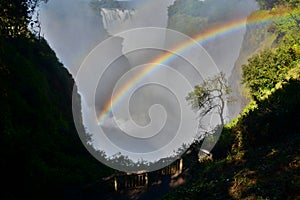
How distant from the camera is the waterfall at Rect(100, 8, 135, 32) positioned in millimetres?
110250

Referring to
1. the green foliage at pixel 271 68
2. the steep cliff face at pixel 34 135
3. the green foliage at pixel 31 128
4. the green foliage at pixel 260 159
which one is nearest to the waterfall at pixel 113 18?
the green foliage at pixel 31 128

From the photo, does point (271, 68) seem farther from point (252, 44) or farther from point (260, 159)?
point (252, 44)

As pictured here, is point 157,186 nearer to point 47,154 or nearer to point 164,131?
point 47,154

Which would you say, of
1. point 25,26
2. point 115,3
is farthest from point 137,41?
point 25,26

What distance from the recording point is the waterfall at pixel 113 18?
11025 cm

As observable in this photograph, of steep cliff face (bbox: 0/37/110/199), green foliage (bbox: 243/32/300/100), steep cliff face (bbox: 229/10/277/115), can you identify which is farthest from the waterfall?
green foliage (bbox: 243/32/300/100)

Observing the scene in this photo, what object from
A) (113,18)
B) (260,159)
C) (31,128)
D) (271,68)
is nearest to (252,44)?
(271,68)

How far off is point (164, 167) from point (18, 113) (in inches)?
332

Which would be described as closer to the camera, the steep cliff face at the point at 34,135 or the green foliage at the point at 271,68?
the steep cliff face at the point at 34,135

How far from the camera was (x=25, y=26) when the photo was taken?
21047 millimetres

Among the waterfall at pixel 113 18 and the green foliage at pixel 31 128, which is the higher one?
the waterfall at pixel 113 18

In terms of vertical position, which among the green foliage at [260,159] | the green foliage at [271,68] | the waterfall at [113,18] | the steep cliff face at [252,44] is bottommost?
the green foliage at [260,159]

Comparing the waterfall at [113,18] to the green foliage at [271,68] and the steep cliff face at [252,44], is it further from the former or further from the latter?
the green foliage at [271,68]

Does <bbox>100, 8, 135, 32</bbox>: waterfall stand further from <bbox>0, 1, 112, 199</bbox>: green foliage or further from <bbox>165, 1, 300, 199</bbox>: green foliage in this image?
<bbox>165, 1, 300, 199</bbox>: green foliage
